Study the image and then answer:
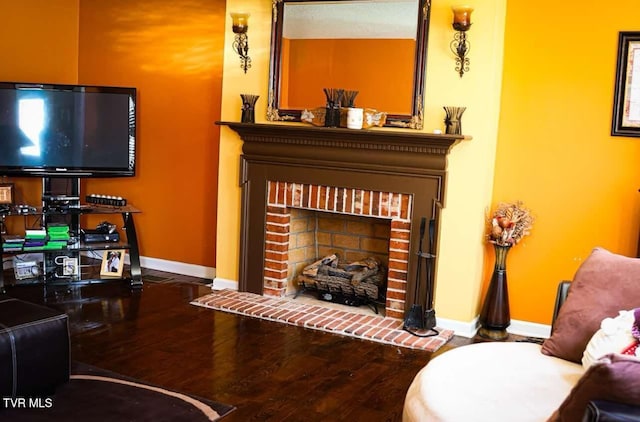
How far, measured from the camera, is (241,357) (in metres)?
3.58

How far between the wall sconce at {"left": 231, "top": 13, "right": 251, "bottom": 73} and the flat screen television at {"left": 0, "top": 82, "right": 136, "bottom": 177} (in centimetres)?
90

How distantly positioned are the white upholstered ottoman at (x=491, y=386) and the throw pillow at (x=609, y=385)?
1.75 ft

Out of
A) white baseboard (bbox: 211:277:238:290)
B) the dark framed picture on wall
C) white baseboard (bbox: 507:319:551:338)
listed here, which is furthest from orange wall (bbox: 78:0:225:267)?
the dark framed picture on wall

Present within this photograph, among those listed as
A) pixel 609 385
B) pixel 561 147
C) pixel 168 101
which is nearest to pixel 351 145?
pixel 561 147

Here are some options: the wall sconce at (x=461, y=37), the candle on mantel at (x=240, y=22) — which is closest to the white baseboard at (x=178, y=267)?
the candle on mantel at (x=240, y=22)

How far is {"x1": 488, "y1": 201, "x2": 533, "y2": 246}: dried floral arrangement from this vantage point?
13.3 feet

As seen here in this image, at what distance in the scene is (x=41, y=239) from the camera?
4766 millimetres

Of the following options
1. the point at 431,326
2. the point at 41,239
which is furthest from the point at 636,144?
the point at 41,239

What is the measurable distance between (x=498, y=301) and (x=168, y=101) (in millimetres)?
3040

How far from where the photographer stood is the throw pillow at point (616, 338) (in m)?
2.15

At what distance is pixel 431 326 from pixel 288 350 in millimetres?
980

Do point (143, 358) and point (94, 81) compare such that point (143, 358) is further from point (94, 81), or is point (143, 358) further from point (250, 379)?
point (94, 81)

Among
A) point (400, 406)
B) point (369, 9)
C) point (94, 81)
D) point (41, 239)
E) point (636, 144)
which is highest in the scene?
point (369, 9)

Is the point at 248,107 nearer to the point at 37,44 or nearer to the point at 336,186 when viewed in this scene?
the point at 336,186
